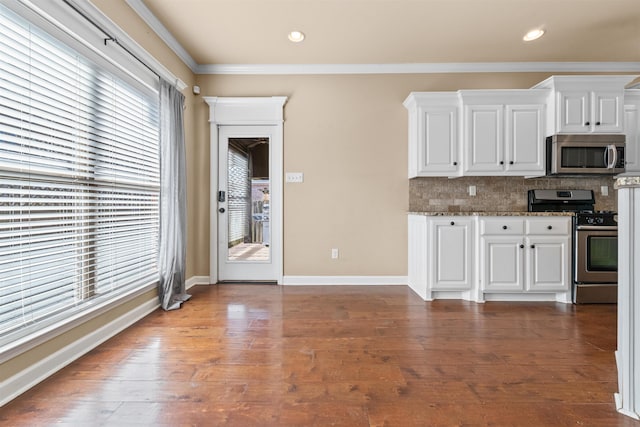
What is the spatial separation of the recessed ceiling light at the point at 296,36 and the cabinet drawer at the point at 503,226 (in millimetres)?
2526

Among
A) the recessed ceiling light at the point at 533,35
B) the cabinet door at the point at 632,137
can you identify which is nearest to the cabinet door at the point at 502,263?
the cabinet door at the point at 632,137

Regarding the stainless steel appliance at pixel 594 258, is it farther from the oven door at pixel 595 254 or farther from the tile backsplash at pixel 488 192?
the tile backsplash at pixel 488 192

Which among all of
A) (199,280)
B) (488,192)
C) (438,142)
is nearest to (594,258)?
(488,192)

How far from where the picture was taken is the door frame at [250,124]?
373cm

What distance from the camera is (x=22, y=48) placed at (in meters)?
1.60

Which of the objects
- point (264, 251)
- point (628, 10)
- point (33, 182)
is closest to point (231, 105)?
point (264, 251)

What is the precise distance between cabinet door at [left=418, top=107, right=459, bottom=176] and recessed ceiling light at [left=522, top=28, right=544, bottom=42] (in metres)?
0.90

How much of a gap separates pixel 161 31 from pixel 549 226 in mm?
4071

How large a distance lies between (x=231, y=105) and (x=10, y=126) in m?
2.41

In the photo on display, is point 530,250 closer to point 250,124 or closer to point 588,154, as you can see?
point 588,154

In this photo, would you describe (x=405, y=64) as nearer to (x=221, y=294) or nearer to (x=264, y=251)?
(x=264, y=251)

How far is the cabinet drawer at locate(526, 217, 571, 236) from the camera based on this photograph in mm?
3076

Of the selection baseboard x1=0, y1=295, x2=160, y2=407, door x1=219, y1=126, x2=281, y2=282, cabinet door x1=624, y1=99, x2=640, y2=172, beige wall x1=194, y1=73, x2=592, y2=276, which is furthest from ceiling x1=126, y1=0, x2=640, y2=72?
baseboard x1=0, y1=295, x2=160, y2=407

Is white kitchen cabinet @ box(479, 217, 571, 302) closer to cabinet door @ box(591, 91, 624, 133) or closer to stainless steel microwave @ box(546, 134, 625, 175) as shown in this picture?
stainless steel microwave @ box(546, 134, 625, 175)
